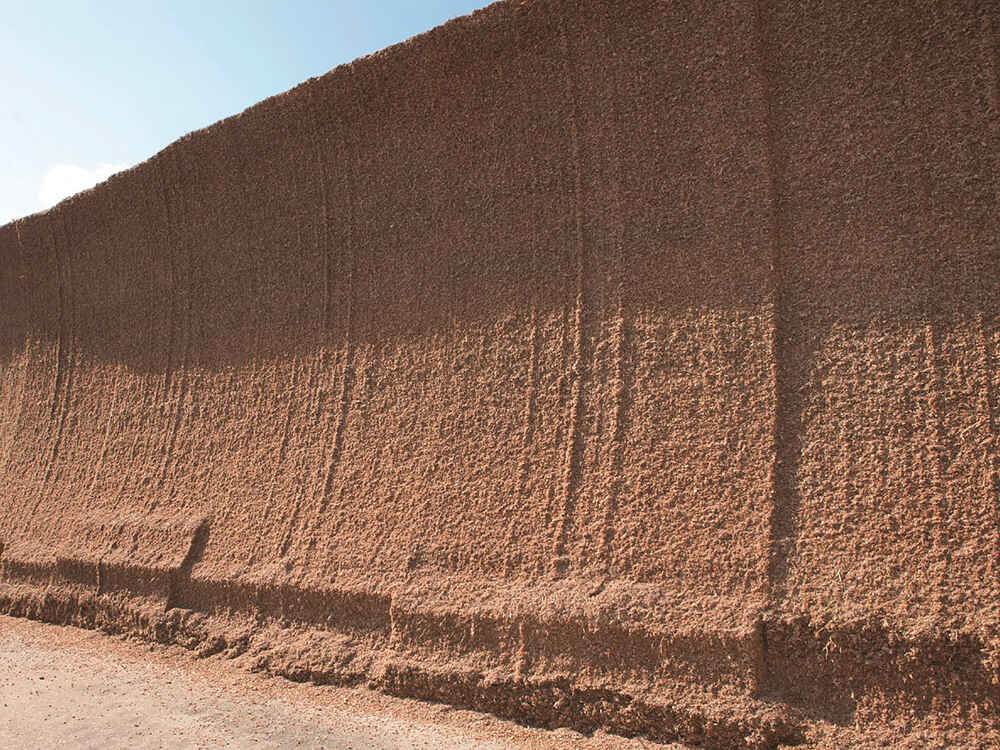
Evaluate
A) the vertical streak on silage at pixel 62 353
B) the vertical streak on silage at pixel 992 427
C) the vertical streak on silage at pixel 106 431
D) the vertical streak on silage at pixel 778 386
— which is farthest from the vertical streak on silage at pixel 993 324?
the vertical streak on silage at pixel 62 353

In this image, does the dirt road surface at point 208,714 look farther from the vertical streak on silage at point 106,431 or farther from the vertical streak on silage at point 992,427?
the vertical streak on silage at point 106,431

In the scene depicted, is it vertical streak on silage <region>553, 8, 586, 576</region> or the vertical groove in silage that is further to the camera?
the vertical groove in silage

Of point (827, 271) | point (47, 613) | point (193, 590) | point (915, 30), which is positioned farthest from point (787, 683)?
point (47, 613)

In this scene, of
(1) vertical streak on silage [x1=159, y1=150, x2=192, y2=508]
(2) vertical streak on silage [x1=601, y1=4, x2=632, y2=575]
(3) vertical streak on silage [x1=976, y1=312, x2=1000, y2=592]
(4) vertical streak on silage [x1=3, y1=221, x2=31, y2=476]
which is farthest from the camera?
(4) vertical streak on silage [x1=3, y1=221, x2=31, y2=476]

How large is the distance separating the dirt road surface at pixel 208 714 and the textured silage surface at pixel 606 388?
11 centimetres

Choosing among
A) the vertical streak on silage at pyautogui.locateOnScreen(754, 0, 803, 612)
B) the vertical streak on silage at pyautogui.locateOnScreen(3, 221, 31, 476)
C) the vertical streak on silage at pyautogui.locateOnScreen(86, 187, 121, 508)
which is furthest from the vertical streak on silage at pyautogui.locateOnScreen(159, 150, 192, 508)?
the vertical streak on silage at pyautogui.locateOnScreen(754, 0, 803, 612)

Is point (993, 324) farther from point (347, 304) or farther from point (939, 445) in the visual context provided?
point (347, 304)

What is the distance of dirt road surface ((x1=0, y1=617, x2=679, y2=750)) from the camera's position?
2.60 metres

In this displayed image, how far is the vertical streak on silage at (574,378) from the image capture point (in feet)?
9.46

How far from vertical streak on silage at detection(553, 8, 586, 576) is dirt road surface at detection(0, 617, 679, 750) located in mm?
611

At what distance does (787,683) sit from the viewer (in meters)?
2.37

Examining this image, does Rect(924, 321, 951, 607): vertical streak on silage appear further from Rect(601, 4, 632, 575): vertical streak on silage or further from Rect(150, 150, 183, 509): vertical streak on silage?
Rect(150, 150, 183, 509): vertical streak on silage

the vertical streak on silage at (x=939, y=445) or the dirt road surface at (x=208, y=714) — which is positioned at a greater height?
the vertical streak on silage at (x=939, y=445)

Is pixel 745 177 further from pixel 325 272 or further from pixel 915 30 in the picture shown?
pixel 325 272
